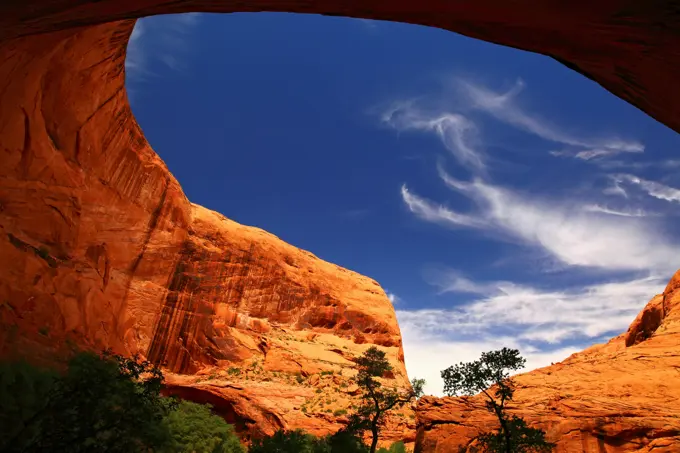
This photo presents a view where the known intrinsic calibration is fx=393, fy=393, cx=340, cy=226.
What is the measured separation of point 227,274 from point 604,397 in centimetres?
4938

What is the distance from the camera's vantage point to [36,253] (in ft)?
67.2

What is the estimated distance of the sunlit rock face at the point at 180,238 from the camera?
6457 mm

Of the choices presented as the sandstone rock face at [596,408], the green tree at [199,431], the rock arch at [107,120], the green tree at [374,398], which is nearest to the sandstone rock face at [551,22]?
the rock arch at [107,120]

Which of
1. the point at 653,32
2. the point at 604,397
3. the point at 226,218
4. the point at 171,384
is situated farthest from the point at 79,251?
the point at 226,218

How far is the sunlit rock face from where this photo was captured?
6.46 metres

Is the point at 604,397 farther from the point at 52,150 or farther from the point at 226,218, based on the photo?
the point at 226,218

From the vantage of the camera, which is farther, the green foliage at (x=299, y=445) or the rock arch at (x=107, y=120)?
the green foliage at (x=299, y=445)

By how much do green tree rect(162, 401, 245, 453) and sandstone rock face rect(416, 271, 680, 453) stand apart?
13927 mm

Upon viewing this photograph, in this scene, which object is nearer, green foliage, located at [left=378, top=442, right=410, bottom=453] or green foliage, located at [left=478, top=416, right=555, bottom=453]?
green foliage, located at [left=478, top=416, right=555, bottom=453]

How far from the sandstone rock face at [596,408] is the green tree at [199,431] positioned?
13.9 meters

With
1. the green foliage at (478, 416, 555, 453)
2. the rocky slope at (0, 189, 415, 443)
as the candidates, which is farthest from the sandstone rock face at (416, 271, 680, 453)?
the rocky slope at (0, 189, 415, 443)

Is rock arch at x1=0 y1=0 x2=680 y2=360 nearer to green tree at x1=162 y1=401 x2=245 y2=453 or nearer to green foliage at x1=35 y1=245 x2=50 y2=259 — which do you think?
green foliage at x1=35 y1=245 x2=50 y2=259

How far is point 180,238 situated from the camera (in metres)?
55.8

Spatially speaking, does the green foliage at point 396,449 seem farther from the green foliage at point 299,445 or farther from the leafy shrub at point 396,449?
the green foliage at point 299,445
